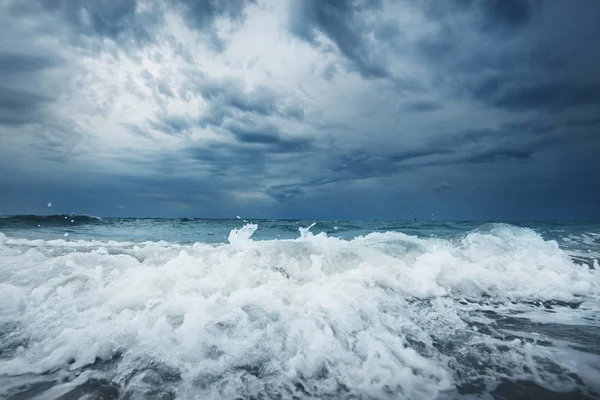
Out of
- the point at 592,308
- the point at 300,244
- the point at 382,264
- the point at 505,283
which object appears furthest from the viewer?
the point at 300,244

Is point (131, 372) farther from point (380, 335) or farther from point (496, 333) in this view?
point (496, 333)

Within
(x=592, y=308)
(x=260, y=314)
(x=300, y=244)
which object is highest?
(x=300, y=244)

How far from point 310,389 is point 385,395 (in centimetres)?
63

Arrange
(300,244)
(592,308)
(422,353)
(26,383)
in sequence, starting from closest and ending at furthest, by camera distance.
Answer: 1. (26,383)
2. (422,353)
3. (592,308)
4. (300,244)

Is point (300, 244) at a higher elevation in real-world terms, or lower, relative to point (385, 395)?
A: higher

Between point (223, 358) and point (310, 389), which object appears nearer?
point (310, 389)

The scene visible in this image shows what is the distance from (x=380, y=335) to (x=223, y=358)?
5.90 feet

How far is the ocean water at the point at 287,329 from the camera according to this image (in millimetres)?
2574

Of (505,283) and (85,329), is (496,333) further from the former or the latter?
(85,329)

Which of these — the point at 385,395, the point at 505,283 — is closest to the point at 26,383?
the point at 385,395

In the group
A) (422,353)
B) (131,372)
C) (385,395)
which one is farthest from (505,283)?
(131,372)

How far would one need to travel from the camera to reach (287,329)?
3.52m

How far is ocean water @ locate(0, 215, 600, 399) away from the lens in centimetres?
257

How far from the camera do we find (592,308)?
4.83 meters
